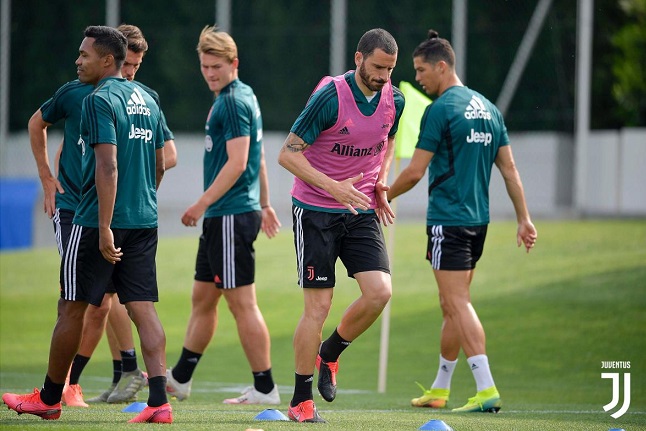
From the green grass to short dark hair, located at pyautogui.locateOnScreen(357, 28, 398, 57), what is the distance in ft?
7.29

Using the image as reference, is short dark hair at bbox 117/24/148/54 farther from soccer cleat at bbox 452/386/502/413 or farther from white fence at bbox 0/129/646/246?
white fence at bbox 0/129/646/246

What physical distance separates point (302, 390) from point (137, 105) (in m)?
1.94

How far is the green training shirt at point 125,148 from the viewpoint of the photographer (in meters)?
6.25

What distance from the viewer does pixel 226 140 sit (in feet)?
26.3

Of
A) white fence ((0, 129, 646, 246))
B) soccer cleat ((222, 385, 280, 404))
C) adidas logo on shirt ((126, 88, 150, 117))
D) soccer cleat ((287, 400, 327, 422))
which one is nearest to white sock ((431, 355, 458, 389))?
soccer cleat ((222, 385, 280, 404))

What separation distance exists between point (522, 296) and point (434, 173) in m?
7.38

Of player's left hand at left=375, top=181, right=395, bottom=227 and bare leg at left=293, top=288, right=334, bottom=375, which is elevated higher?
player's left hand at left=375, top=181, right=395, bottom=227

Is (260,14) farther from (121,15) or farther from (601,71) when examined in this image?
(601,71)

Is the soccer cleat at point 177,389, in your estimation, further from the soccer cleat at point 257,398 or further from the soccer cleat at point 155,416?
the soccer cleat at point 155,416

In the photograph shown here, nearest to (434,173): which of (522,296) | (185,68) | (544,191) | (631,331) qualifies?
(631,331)

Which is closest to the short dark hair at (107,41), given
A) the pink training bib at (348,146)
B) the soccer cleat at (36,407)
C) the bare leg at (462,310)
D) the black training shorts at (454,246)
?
the pink training bib at (348,146)

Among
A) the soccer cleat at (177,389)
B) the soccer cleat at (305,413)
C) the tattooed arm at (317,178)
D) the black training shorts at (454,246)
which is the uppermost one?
the tattooed arm at (317,178)

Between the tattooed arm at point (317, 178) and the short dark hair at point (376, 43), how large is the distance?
672 millimetres

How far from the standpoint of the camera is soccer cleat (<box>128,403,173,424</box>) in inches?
246
